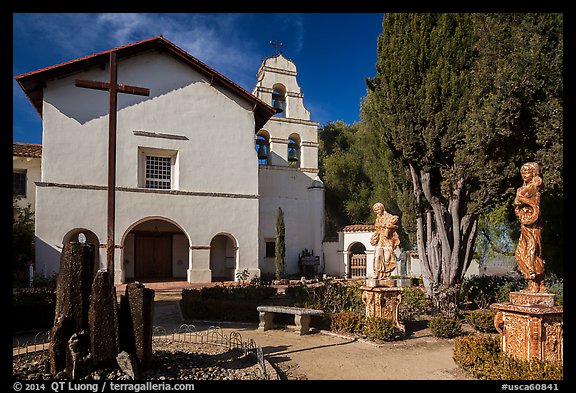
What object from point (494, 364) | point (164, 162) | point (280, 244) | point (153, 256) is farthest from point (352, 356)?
point (153, 256)

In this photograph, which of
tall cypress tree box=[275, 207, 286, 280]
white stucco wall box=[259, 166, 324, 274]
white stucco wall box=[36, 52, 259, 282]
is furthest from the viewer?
white stucco wall box=[259, 166, 324, 274]

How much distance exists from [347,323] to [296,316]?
1.34 metres

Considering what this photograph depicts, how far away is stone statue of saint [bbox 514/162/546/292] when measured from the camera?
251 inches

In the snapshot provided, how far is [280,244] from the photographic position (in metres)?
22.2

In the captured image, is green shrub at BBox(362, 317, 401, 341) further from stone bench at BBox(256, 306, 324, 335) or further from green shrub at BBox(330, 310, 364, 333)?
stone bench at BBox(256, 306, 324, 335)

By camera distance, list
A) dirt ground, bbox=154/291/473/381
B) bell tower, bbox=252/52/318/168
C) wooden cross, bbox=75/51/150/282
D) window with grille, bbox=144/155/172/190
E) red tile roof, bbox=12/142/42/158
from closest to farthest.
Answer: dirt ground, bbox=154/291/473/381, wooden cross, bbox=75/51/150/282, window with grille, bbox=144/155/172/190, red tile roof, bbox=12/142/42/158, bell tower, bbox=252/52/318/168

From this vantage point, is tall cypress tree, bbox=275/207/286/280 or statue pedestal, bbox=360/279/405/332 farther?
tall cypress tree, bbox=275/207/286/280

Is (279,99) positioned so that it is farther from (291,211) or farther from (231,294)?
(231,294)

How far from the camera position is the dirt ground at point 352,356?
670 centimetres

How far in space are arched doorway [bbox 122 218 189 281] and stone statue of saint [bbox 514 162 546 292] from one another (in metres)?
17.5

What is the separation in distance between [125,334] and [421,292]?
9.76 meters

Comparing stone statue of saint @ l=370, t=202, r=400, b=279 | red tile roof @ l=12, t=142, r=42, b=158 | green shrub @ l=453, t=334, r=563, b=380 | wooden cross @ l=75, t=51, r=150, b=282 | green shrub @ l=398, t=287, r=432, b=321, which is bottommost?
green shrub @ l=398, t=287, r=432, b=321

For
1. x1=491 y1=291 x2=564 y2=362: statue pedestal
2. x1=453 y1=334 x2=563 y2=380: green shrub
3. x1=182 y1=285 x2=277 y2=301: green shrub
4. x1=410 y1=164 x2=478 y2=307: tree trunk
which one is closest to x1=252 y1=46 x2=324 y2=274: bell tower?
x1=182 y1=285 x2=277 y2=301: green shrub
